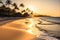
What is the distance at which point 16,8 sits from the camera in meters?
25.7

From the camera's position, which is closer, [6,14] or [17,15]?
[6,14]

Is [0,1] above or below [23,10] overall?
above

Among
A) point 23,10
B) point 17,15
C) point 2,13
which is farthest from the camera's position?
point 23,10

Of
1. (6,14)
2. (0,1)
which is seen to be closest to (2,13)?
(6,14)

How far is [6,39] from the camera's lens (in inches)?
187

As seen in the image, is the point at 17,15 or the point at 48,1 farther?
the point at 17,15

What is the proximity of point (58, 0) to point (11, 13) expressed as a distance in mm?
12506

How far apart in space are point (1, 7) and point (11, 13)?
8.20 ft

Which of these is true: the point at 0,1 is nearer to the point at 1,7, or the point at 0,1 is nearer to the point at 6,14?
the point at 1,7

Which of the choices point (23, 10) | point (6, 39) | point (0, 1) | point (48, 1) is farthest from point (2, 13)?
point (6, 39)

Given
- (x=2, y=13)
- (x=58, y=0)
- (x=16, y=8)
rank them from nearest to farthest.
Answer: (x=58, y=0) → (x=2, y=13) → (x=16, y=8)

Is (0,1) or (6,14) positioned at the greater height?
(0,1)

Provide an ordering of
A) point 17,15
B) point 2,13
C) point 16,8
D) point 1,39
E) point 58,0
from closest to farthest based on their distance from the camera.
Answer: point 1,39 → point 58,0 → point 2,13 → point 16,8 → point 17,15

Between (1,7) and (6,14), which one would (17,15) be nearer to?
(6,14)
